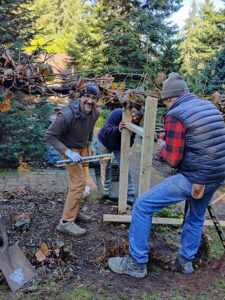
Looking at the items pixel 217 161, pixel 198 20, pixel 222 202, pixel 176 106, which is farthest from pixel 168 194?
pixel 198 20

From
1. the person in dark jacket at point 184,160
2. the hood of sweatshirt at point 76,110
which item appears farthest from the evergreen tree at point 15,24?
the person in dark jacket at point 184,160

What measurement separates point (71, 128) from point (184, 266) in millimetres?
2112

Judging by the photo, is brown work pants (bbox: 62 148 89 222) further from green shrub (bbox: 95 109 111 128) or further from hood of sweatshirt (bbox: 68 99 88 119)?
green shrub (bbox: 95 109 111 128)

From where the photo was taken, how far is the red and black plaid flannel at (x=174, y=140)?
7.72 ft

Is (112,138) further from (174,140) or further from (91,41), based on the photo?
(91,41)

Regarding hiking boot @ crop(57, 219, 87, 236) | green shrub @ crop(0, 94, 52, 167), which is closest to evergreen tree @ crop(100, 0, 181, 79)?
green shrub @ crop(0, 94, 52, 167)

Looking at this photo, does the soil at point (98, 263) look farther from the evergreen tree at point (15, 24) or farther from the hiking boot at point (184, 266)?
the evergreen tree at point (15, 24)

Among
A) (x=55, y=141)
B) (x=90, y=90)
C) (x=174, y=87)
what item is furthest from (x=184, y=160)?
(x=55, y=141)

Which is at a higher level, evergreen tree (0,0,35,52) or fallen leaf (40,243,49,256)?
evergreen tree (0,0,35,52)

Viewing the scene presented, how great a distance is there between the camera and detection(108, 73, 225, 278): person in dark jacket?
91.8 inches

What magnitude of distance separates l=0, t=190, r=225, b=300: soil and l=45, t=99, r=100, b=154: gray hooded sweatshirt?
1.15 m

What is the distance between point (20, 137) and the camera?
6660 mm

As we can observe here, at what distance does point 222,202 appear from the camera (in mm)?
5410

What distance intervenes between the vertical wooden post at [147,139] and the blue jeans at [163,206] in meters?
0.70
